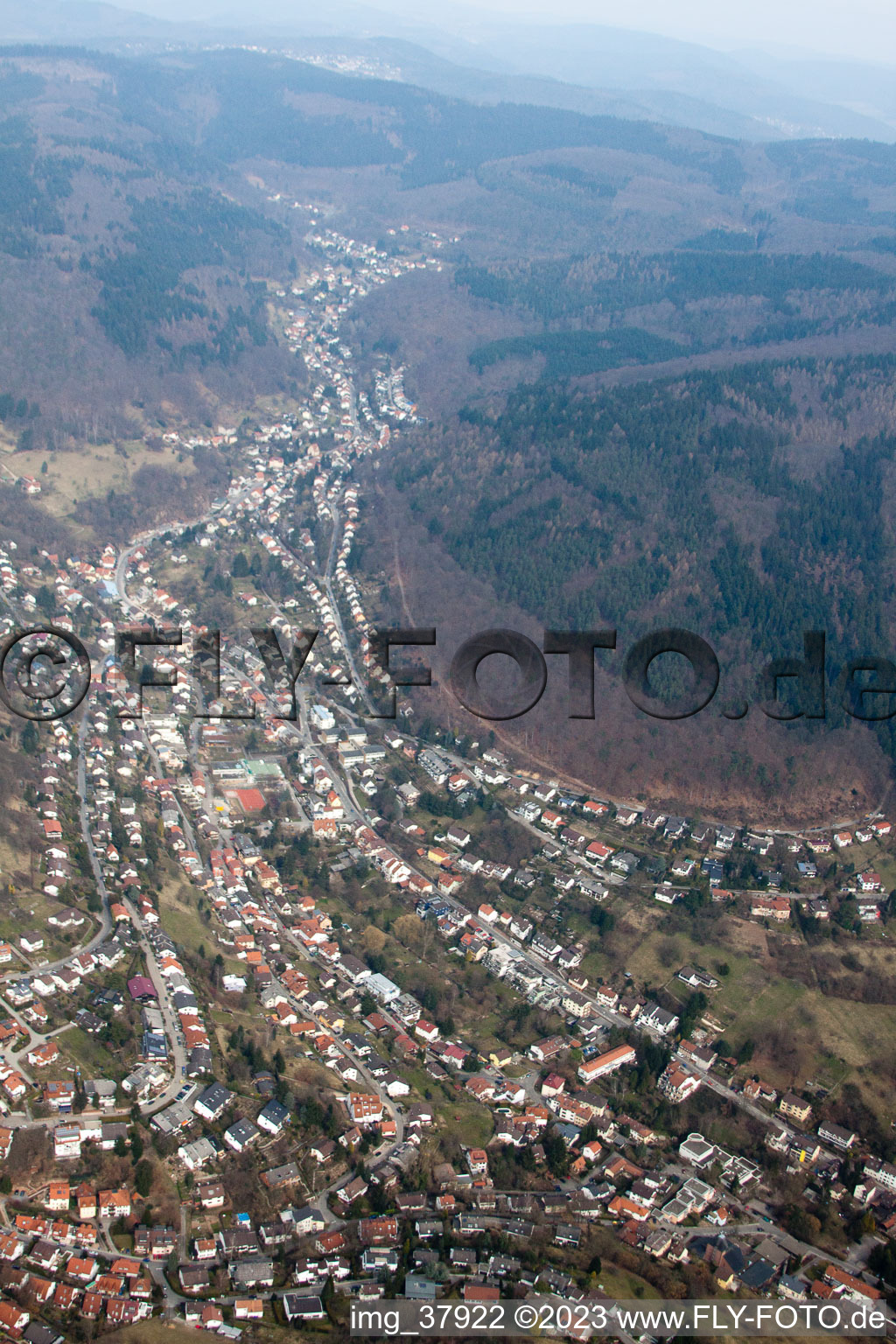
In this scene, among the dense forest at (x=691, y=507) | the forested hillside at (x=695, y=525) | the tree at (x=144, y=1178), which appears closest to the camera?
the tree at (x=144, y=1178)

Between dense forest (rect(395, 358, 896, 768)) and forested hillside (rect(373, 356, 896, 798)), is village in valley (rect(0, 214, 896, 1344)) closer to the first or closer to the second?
forested hillside (rect(373, 356, 896, 798))

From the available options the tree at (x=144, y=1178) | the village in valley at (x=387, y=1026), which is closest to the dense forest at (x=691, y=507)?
the village in valley at (x=387, y=1026)

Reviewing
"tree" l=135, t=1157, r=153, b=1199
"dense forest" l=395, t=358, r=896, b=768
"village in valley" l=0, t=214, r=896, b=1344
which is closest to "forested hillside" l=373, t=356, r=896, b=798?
"dense forest" l=395, t=358, r=896, b=768

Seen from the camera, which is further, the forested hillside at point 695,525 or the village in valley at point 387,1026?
the forested hillside at point 695,525

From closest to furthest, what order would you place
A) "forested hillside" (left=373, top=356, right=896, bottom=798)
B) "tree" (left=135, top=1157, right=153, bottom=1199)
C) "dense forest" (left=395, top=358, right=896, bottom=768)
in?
"tree" (left=135, top=1157, right=153, bottom=1199), "forested hillside" (left=373, top=356, right=896, bottom=798), "dense forest" (left=395, top=358, right=896, bottom=768)

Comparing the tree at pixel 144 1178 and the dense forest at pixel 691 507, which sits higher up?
the dense forest at pixel 691 507

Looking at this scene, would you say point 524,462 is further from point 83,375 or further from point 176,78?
point 176,78

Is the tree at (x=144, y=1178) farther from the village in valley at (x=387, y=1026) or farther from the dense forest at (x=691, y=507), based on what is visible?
the dense forest at (x=691, y=507)

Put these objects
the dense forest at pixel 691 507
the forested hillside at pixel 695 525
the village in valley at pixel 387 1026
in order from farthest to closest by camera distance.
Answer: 1. the dense forest at pixel 691 507
2. the forested hillside at pixel 695 525
3. the village in valley at pixel 387 1026
